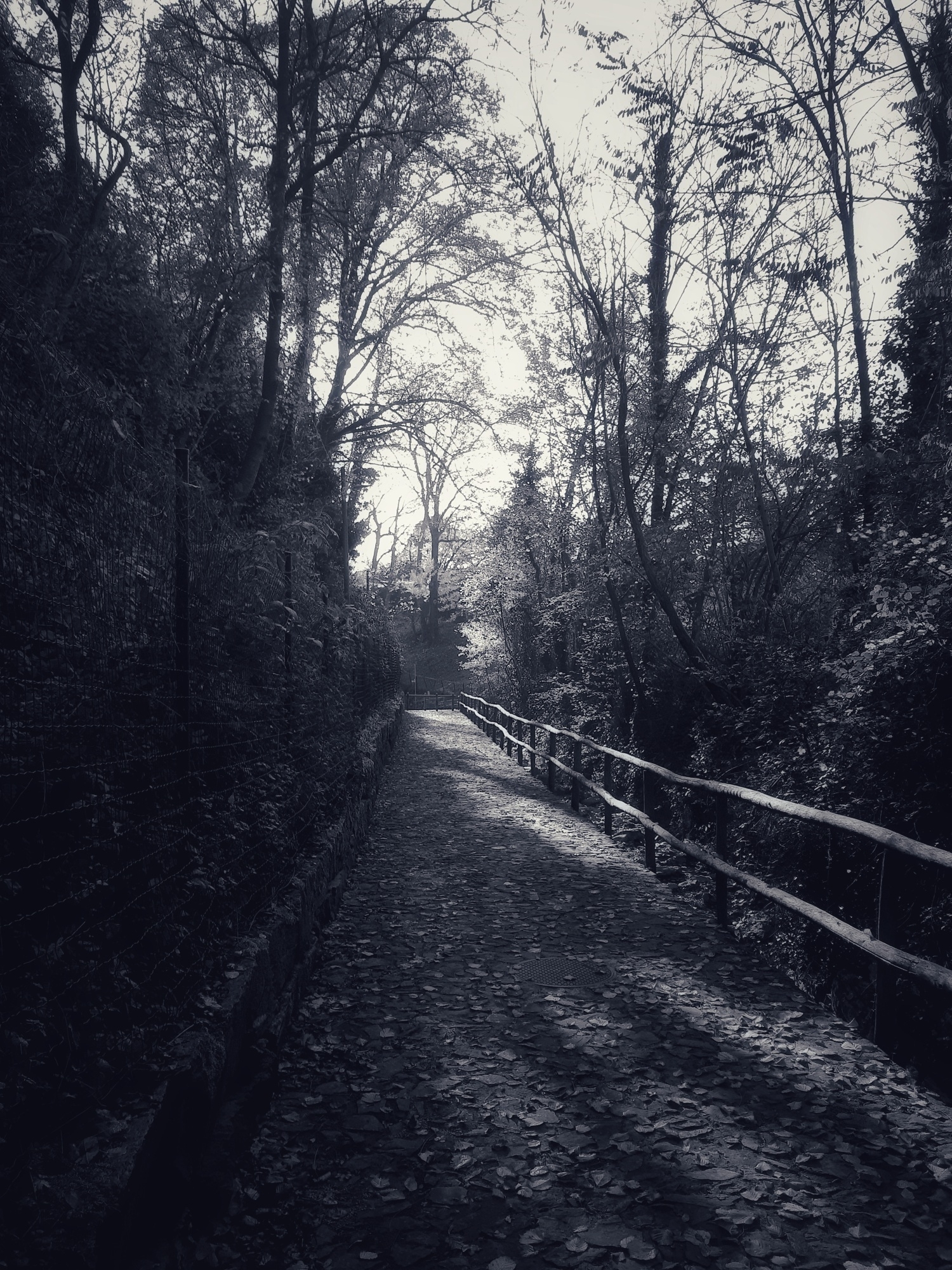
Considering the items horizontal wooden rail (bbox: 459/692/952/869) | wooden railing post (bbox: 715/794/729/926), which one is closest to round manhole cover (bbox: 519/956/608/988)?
wooden railing post (bbox: 715/794/729/926)

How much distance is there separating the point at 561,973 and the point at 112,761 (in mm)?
3335

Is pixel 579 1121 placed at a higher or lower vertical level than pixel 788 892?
lower

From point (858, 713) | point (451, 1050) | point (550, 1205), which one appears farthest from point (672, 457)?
point (550, 1205)

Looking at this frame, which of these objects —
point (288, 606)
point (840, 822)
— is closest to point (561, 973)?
point (840, 822)

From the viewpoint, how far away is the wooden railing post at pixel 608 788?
9922 millimetres

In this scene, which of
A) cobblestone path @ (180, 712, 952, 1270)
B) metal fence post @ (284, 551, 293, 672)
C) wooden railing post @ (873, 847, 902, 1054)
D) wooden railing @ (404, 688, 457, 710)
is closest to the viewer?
cobblestone path @ (180, 712, 952, 1270)

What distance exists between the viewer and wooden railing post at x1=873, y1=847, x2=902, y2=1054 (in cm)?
406

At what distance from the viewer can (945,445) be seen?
8.58 meters

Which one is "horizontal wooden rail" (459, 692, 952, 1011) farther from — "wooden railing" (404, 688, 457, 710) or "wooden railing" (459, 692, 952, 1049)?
"wooden railing" (404, 688, 457, 710)

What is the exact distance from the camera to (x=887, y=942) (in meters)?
4.08

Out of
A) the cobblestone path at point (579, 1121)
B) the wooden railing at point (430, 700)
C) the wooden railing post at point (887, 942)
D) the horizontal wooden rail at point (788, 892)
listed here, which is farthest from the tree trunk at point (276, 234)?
the wooden railing at point (430, 700)

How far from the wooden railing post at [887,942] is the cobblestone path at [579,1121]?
0.45 feet

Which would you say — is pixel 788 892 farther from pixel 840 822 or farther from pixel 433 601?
pixel 433 601

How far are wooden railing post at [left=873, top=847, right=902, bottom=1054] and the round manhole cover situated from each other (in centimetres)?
164
